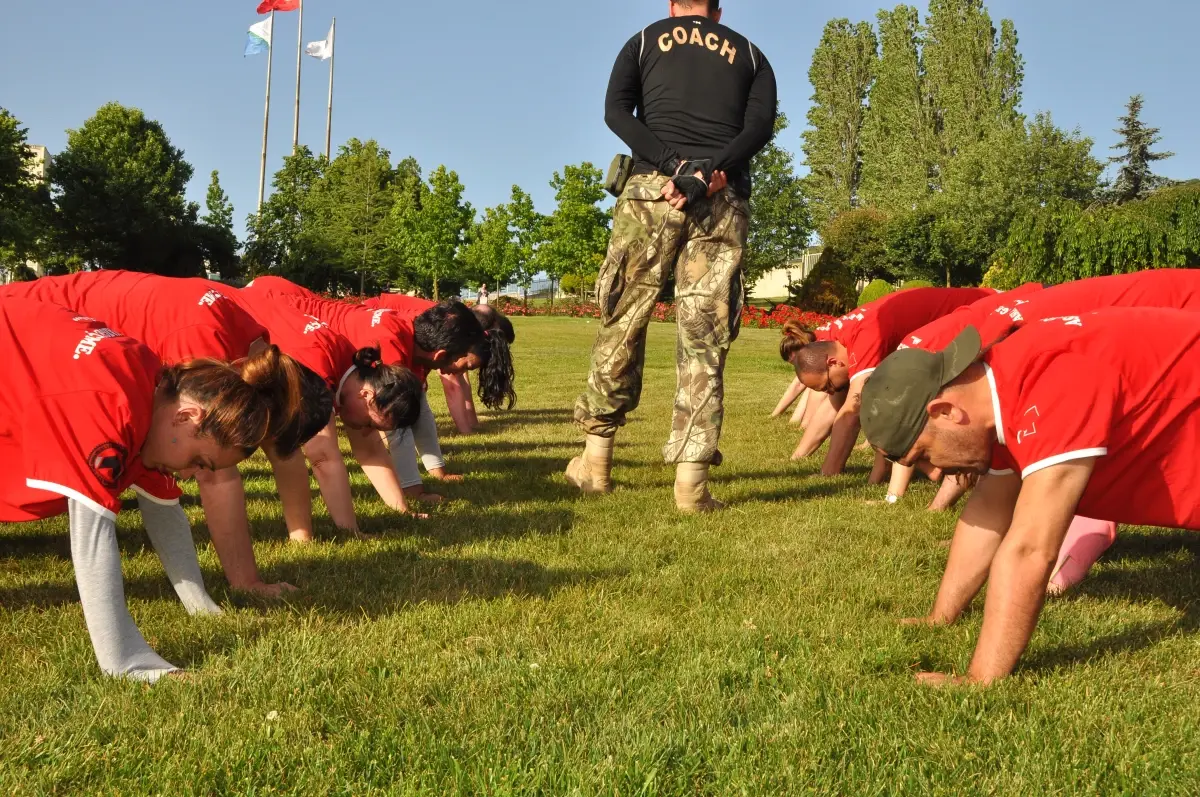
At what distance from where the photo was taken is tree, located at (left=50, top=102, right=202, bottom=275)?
4841 cm

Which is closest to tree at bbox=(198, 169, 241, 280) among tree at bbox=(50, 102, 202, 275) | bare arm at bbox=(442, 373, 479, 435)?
tree at bbox=(50, 102, 202, 275)

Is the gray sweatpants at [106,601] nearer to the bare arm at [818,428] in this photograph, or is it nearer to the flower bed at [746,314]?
the bare arm at [818,428]

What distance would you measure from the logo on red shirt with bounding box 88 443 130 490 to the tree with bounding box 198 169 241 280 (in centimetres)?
5553

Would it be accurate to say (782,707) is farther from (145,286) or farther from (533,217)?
(533,217)

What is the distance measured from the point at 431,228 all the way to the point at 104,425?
55307 millimetres

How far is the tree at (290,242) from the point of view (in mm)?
56750

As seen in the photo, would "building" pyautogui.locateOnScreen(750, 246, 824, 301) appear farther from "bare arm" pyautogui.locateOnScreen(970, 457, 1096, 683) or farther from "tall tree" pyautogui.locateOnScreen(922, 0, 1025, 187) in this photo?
"bare arm" pyautogui.locateOnScreen(970, 457, 1096, 683)

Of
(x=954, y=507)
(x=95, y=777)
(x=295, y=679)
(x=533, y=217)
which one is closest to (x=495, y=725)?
(x=295, y=679)

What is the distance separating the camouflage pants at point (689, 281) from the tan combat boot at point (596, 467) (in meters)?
0.69

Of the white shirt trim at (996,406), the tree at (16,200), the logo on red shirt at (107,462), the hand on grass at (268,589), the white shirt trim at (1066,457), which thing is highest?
the tree at (16,200)

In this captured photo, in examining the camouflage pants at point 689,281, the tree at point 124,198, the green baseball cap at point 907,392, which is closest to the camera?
the green baseball cap at point 907,392

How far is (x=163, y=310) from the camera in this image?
4.57 meters

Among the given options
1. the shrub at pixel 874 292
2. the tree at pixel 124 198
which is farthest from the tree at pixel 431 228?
the shrub at pixel 874 292

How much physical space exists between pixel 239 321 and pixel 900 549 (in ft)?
12.1
